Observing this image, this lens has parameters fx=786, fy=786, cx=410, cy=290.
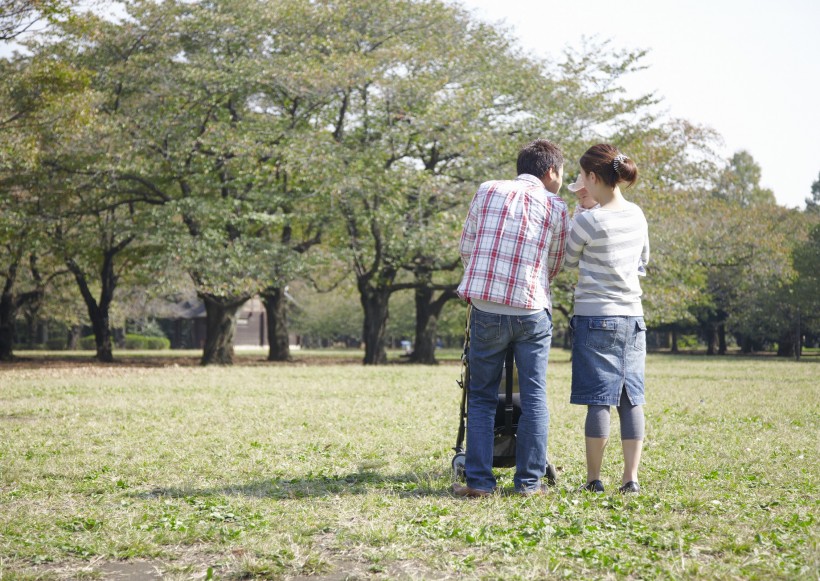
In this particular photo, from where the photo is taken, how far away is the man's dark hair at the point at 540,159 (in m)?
4.79

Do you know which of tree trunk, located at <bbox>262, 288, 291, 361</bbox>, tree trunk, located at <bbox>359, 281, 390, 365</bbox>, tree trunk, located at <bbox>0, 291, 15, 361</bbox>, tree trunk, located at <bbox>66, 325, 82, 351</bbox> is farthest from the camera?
tree trunk, located at <bbox>66, 325, 82, 351</bbox>

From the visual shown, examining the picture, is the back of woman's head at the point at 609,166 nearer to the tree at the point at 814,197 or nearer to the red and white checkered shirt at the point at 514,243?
the red and white checkered shirt at the point at 514,243

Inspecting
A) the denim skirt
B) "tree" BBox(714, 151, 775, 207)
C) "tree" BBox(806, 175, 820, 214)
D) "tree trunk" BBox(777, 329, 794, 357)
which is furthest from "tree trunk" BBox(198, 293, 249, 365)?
"tree" BBox(806, 175, 820, 214)

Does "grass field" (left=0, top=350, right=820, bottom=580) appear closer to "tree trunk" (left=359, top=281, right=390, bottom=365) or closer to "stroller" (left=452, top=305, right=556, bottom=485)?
"stroller" (left=452, top=305, right=556, bottom=485)

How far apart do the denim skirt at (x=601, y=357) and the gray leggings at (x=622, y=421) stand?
0.28 feet

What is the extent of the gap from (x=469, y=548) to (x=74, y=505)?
239cm

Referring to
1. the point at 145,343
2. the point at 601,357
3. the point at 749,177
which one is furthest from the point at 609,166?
the point at 749,177

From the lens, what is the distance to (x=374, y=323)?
80.5 feet

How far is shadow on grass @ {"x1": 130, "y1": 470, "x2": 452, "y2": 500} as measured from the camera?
4.77 meters

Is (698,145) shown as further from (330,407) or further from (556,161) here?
(556,161)

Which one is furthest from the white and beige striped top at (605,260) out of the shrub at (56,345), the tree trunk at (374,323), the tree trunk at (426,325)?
the shrub at (56,345)

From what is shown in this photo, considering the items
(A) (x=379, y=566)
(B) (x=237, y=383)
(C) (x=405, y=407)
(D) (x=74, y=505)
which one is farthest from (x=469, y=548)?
(B) (x=237, y=383)

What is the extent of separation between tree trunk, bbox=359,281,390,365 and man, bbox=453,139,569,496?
19.5 m

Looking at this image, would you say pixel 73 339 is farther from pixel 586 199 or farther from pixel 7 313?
pixel 586 199
